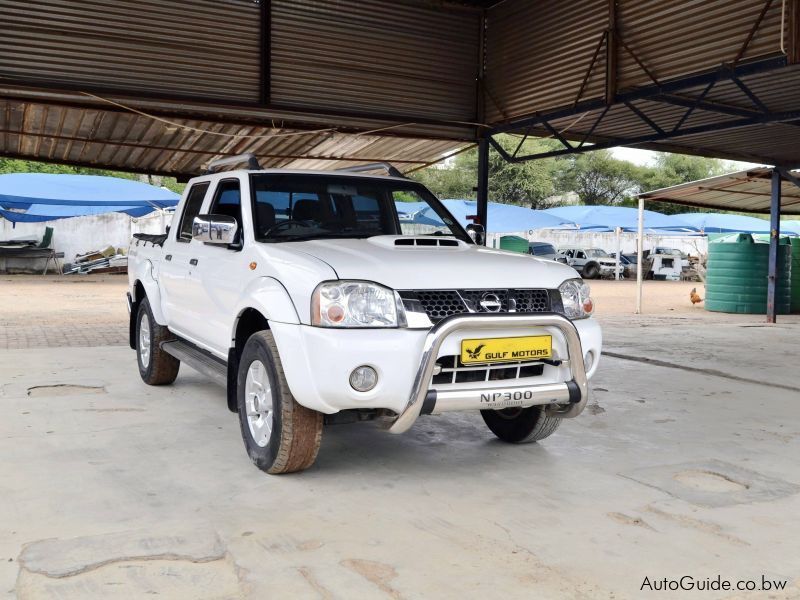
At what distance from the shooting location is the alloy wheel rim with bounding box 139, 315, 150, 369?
6889 millimetres

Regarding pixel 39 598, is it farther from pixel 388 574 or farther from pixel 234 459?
pixel 234 459

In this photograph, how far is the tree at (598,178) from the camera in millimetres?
50781

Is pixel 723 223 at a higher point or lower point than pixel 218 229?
higher

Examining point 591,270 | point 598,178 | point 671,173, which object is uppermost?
point 671,173

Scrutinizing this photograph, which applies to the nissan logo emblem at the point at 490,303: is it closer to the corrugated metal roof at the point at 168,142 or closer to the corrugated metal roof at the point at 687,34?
the corrugated metal roof at the point at 687,34

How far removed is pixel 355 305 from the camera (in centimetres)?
392

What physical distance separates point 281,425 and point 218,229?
1.32m

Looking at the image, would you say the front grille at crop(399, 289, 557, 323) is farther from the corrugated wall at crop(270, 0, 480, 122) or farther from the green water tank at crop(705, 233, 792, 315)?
the green water tank at crop(705, 233, 792, 315)

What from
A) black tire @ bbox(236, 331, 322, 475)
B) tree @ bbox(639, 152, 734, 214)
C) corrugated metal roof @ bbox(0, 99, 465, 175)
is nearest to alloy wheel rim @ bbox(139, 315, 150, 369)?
black tire @ bbox(236, 331, 322, 475)

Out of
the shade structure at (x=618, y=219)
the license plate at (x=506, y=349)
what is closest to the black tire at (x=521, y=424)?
the license plate at (x=506, y=349)

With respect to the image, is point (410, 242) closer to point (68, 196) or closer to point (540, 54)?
point (540, 54)

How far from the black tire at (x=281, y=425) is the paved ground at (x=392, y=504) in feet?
0.36

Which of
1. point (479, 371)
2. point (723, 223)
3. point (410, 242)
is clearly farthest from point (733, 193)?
point (723, 223)

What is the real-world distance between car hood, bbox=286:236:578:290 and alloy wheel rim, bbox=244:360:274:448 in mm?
744
